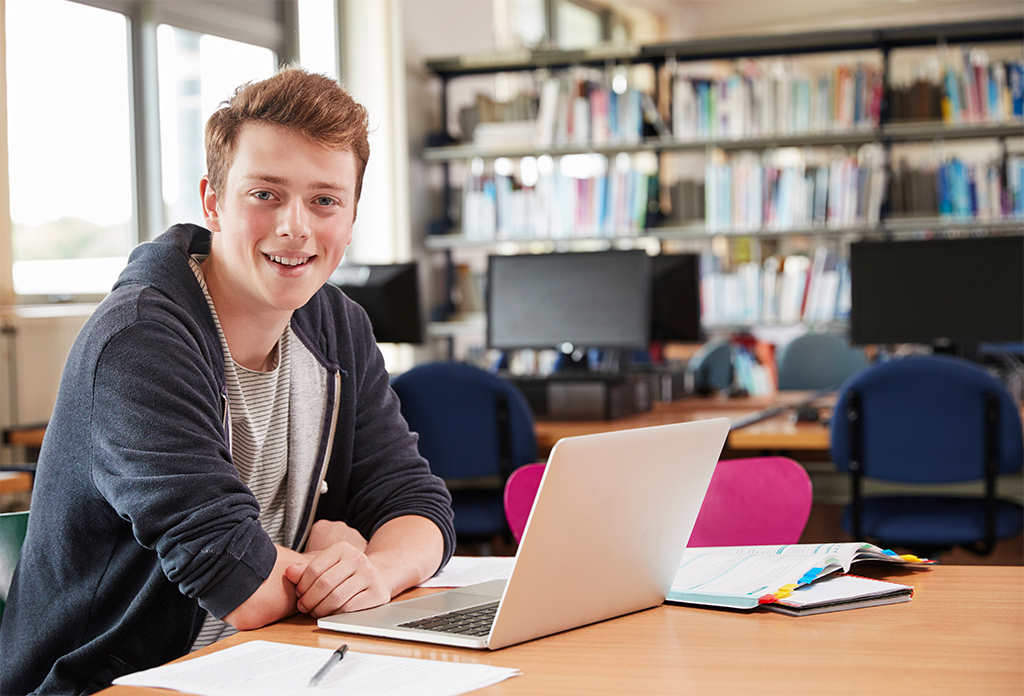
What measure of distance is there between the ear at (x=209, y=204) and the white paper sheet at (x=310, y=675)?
1.88 ft

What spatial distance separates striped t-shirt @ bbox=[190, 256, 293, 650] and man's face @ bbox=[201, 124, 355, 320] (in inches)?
2.2

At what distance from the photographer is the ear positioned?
1.31m

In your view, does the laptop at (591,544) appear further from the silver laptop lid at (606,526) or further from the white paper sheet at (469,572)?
the white paper sheet at (469,572)

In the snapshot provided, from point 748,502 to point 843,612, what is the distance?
0.58 meters

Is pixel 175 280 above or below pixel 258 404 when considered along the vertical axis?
above

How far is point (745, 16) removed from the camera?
902 centimetres

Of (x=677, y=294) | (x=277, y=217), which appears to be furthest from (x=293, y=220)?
(x=677, y=294)

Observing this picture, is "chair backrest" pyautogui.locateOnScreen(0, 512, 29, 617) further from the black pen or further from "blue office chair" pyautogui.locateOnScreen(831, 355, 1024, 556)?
"blue office chair" pyautogui.locateOnScreen(831, 355, 1024, 556)

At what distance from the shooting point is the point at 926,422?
2.68 m

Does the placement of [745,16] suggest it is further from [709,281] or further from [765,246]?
[709,281]

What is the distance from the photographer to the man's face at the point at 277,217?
1229mm

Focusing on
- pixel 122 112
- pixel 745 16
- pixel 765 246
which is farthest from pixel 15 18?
pixel 745 16

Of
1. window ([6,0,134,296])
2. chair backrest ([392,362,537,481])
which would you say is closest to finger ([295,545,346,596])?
chair backrest ([392,362,537,481])

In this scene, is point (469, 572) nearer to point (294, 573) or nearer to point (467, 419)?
point (294, 573)
